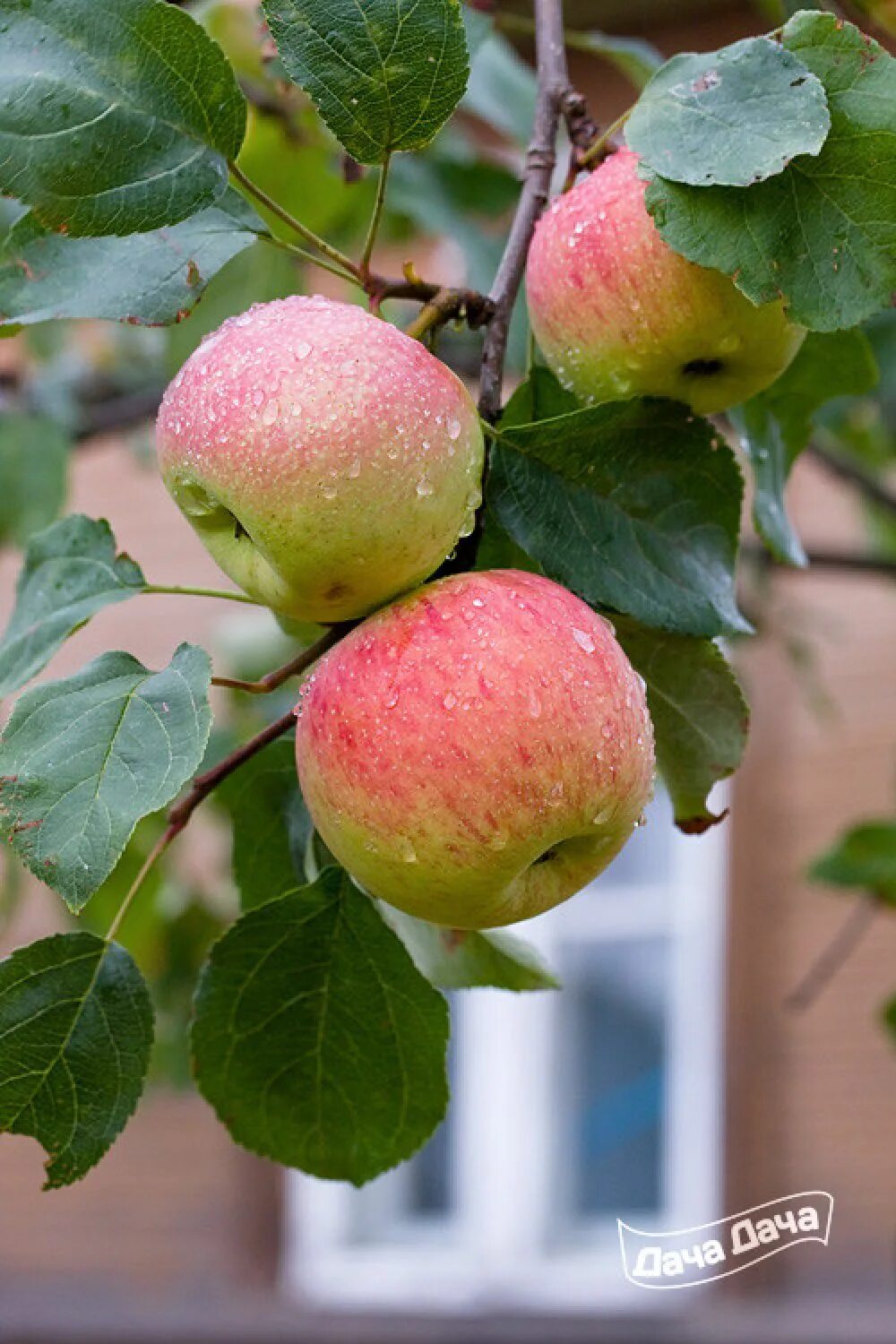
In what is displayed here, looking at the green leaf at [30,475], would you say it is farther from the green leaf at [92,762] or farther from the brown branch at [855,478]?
the green leaf at [92,762]

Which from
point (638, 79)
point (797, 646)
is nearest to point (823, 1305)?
point (797, 646)

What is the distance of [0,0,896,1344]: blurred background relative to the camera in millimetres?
3234

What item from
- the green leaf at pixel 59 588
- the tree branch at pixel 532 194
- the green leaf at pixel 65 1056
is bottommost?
the green leaf at pixel 65 1056

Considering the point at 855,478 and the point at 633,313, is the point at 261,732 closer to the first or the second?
the point at 633,313

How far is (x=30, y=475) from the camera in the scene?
1568 millimetres

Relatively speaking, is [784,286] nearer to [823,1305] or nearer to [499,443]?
[499,443]

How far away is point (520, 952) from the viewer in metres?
0.82

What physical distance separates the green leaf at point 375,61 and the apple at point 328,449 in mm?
92

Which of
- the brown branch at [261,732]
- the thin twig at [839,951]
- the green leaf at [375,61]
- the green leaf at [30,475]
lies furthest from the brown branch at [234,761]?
the thin twig at [839,951]

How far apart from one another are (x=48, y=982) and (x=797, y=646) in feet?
4.81

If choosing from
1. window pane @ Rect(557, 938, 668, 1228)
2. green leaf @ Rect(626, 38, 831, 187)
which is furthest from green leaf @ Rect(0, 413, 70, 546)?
window pane @ Rect(557, 938, 668, 1228)

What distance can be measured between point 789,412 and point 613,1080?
9.94ft

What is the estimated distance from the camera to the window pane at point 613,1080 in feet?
11.8

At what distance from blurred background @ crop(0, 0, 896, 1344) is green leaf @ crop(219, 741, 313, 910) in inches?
64.9
